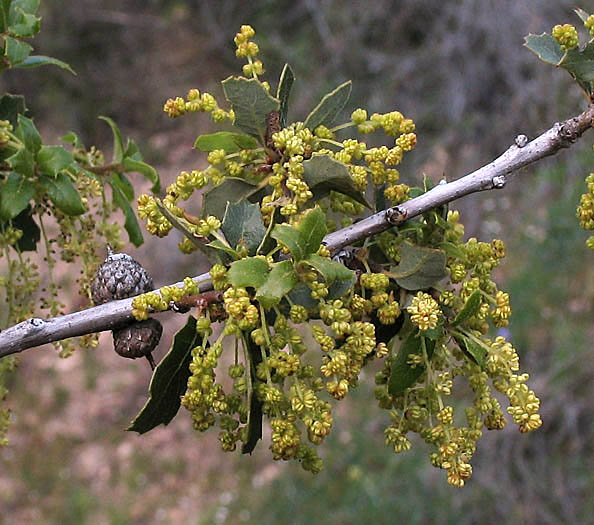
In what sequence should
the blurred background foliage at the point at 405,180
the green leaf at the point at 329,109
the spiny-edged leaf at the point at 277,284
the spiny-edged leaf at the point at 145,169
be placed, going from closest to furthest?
the spiny-edged leaf at the point at 277,284 < the green leaf at the point at 329,109 < the spiny-edged leaf at the point at 145,169 < the blurred background foliage at the point at 405,180

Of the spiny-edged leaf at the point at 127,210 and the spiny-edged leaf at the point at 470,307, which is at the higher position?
the spiny-edged leaf at the point at 127,210

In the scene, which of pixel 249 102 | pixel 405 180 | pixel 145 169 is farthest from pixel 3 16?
pixel 405 180

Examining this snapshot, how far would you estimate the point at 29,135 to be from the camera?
1064 millimetres

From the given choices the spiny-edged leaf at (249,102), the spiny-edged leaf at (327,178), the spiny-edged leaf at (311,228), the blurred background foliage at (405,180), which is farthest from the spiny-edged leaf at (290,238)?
the blurred background foliage at (405,180)

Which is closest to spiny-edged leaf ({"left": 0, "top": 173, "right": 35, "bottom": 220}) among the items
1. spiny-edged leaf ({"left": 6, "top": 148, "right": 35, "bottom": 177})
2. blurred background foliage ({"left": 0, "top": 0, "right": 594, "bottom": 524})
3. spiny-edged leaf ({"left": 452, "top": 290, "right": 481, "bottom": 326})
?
spiny-edged leaf ({"left": 6, "top": 148, "right": 35, "bottom": 177})

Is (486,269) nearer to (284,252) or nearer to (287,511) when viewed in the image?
→ (284,252)

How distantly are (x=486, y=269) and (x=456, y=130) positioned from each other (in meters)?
3.73

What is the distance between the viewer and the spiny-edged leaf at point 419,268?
946mm

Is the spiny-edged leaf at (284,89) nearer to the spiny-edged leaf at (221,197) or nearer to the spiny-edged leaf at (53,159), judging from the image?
the spiny-edged leaf at (221,197)

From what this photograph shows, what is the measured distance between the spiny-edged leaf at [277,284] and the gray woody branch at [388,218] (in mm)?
126

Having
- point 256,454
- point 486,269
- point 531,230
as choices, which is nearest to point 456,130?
point 531,230

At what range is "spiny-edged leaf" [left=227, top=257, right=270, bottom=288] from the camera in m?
0.83

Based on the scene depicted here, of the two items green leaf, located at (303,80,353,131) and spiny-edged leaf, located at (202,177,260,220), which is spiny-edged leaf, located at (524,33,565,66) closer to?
green leaf, located at (303,80,353,131)

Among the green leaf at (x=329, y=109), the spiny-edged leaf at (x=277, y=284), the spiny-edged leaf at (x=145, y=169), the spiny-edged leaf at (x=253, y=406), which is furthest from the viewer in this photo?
the spiny-edged leaf at (x=145, y=169)
